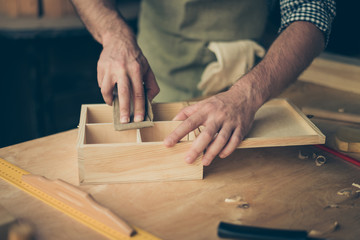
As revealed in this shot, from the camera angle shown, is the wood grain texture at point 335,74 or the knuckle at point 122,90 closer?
the knuckle at point 122,90

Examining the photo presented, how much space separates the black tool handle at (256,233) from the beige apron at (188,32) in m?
1.14

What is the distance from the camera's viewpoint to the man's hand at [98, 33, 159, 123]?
1289 mm

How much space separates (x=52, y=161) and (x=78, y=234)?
40 cm

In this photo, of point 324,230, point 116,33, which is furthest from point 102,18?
point 324,230

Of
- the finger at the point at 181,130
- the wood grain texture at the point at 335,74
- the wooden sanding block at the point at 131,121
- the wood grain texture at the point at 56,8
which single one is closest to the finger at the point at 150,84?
the wooden sanding block at the point at 131,121

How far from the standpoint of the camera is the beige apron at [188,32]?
1870 mm

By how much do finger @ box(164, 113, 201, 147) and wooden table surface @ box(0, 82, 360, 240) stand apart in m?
0.15

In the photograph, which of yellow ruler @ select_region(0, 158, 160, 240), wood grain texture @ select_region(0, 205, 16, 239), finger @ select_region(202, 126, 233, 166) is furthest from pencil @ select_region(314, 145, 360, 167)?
wood grain texture @ select_region(0, 205, 16, 239)

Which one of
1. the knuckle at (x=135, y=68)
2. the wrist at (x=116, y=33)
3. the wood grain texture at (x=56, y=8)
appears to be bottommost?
the knuckle at (x=135, y=68)

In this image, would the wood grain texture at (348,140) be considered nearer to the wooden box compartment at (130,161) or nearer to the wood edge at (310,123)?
the wood edge at (310,123)

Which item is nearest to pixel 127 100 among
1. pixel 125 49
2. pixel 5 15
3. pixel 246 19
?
pixel 125 49

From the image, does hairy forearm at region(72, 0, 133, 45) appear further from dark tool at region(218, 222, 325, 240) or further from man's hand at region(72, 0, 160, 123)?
dark tool at region(218, 222, 325, 240)

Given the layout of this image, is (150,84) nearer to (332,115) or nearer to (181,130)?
(181,130)

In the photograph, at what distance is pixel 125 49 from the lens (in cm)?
142
